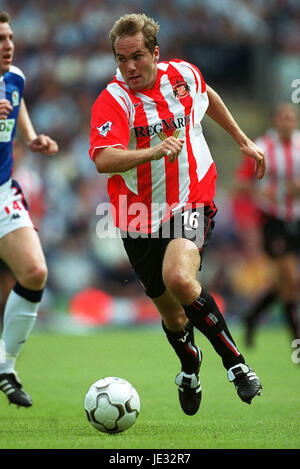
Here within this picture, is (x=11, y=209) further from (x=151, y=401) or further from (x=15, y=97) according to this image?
(x=151, y=401)

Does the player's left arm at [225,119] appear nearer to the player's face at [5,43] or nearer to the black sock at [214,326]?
the black sock at [214,326]

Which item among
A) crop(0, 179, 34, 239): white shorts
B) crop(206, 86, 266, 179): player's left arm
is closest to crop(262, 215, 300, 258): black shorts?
crop(206, 86, 266, 179): player's left arm

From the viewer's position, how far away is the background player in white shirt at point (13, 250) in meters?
5.16

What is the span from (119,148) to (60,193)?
31.8 ft

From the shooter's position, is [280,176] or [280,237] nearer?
[280,237]

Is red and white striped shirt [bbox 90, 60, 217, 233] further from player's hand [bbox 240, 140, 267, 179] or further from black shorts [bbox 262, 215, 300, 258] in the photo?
black shorts [bbox 262, 215, 300, 258]

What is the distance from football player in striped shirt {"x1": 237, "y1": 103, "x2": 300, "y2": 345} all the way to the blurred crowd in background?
4.44 metres

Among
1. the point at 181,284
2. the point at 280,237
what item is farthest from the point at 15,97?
the point at 280,237

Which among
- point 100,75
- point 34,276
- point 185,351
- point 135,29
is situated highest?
point 135,29

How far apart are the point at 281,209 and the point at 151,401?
12.8 feet

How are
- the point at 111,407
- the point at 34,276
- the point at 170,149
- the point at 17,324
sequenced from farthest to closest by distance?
1. the point at 17,324
2. the point at 34,276
3. the point at 111,407
4. the point at 170,149

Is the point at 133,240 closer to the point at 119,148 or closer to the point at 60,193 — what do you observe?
the point at 119,148

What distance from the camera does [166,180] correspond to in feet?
16.0

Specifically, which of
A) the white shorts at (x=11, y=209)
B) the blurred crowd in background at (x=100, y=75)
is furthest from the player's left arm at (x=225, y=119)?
the blurred crowd in background at (x=100, y=75)
